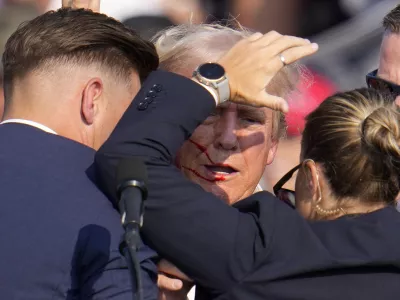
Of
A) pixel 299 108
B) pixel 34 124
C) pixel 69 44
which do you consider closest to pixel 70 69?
pixel 69 44

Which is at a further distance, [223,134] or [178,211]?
[223,134]

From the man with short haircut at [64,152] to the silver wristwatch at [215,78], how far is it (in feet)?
0.88

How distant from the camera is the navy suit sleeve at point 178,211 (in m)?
2.45

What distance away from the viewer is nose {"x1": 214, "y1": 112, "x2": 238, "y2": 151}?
307 cm

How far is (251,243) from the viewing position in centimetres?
246

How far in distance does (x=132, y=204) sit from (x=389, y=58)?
2162mm

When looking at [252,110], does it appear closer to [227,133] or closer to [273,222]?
[227,133]

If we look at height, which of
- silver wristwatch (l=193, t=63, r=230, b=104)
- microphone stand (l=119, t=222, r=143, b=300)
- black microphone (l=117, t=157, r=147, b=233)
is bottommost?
microphone stand (l=119, t=222, r=143, b=300)

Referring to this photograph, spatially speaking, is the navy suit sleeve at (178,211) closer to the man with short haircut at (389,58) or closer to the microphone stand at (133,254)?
the microphone stand at (133,254)

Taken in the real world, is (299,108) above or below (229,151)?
above

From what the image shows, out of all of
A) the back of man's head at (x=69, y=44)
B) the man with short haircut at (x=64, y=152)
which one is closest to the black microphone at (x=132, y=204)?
the man with short haircut at (x=64, y=152)

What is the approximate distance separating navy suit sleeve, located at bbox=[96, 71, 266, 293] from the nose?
Result: 19.3 inches

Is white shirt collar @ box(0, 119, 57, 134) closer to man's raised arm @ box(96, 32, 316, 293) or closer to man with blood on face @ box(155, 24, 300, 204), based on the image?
man's raised arm @ box(96, 32, 316, 293)

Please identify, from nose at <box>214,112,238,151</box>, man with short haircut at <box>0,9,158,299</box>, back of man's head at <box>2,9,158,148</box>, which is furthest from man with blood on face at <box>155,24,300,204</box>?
back of man's head at <box>2,9,158,148</box>
